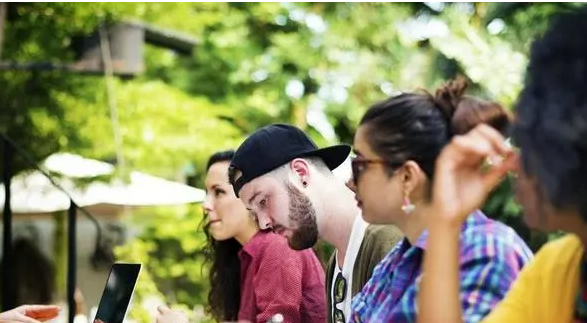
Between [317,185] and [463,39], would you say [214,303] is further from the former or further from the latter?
[463,39]

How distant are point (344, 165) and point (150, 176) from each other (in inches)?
354

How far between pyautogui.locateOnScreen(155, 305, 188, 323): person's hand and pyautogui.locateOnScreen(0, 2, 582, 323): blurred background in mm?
6050

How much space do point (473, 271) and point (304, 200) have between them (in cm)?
121

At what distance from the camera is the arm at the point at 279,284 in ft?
12.4

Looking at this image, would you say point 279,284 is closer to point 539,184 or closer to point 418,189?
point 418,189

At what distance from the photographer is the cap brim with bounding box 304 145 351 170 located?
141 inches

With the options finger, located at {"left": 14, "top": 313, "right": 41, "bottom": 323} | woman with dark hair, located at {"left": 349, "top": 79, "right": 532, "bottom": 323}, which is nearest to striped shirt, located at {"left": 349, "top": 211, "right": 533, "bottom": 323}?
woman with dark hair, located at {"left": 349, "top": 79, "right": 532, "bottom": 323}

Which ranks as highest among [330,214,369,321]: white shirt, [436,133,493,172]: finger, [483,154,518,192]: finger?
[436,133,493,172]: finger

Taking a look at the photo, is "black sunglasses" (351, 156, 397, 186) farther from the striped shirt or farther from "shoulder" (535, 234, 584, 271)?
"shoulder" (535, 234, 584, 271)

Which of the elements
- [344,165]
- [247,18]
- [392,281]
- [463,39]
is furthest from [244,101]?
[392,281]

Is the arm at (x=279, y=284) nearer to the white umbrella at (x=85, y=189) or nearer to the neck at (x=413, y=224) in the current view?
the neck at (x=413, y=224)

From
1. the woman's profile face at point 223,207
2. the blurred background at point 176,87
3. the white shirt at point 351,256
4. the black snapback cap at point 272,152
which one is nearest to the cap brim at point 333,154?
the black snapback cap at point 272,152

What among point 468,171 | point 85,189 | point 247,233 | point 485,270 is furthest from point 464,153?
point 85,189

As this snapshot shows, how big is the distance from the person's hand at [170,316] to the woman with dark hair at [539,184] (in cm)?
110
